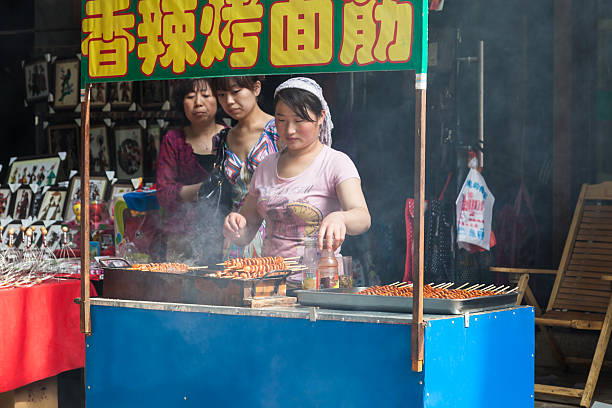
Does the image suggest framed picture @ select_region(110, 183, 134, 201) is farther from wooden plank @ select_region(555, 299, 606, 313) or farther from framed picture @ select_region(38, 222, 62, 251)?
wooden plank @ select_region(555, 299, 606, 313)

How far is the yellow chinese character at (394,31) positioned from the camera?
271 centimetres

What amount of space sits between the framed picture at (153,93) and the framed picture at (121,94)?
0.12 metres

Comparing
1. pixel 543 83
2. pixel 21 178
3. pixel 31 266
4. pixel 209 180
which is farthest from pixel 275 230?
pixel 21 178

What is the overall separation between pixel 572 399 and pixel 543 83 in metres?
2.38

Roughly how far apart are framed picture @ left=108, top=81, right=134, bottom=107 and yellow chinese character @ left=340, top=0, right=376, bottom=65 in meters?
3.94

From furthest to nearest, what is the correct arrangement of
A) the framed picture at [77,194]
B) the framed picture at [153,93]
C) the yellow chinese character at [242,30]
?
the framed picture at [153,93] < the framed picture at [77,194] < the yellow chinese character at [242,30]

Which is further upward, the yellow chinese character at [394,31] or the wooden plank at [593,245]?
the yellow chinese character at [394,31]

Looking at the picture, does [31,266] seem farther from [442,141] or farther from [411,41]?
[442,141]

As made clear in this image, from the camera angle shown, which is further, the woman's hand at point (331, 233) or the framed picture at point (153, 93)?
the framed picture at point (153, 93)

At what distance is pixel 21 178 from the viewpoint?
6.68m

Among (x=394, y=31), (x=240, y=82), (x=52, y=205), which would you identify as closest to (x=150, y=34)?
(x=394, y=31)

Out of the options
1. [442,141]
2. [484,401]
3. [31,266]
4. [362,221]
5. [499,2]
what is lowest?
[484,401]

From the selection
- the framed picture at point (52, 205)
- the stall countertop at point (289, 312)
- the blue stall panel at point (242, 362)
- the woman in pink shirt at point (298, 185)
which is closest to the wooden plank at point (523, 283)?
the woman in pink shirt at point (298, 185)

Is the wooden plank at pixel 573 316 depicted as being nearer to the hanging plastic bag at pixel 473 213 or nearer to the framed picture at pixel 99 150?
the hanging plastic bag at pixel 473 213
